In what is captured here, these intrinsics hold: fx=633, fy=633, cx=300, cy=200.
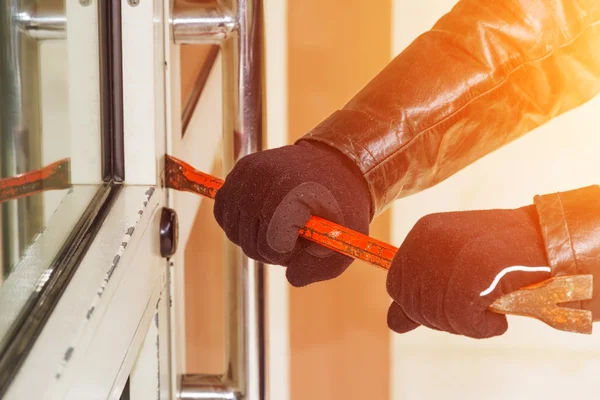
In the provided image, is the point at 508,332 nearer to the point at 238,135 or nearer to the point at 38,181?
the point at 238,135

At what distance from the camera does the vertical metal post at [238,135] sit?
0.60 meters

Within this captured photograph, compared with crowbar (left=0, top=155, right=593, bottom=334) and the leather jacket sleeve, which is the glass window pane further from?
the leather jacket sleeve

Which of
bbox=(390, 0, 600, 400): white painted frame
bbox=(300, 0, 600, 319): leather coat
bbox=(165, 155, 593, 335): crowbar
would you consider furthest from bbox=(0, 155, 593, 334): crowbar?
bbox=(390, 0, 600, 400): white painted frame

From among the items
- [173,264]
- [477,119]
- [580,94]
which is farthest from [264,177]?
[580,94]

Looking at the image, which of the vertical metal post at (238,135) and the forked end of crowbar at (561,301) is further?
the vertical metal post at (238,135)

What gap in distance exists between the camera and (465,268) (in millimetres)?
411

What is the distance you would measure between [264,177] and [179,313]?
0.21 m

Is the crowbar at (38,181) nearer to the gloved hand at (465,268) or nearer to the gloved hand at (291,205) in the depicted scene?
the gloved hand at (291,205)

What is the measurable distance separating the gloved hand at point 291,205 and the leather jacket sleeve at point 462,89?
4 centimetres

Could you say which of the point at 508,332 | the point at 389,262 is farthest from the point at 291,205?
the point at 508,332

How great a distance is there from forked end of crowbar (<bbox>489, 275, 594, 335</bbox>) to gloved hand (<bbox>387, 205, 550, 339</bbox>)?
0.02 metres

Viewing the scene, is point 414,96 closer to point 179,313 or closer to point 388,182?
point 388,182

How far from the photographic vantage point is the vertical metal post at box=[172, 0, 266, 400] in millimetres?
602

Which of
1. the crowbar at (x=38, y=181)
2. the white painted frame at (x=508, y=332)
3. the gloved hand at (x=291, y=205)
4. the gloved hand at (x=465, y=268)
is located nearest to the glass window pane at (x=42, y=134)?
the crowbar at (x=38, y=181)
